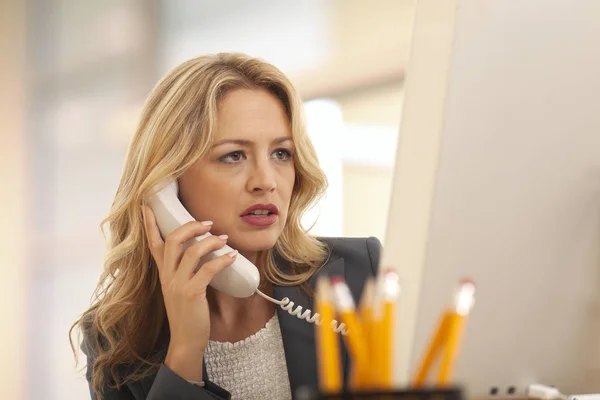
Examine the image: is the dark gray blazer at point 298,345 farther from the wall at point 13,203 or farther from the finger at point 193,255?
the wall at point 13,203

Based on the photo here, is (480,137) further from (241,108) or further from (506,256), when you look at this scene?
(241,108)

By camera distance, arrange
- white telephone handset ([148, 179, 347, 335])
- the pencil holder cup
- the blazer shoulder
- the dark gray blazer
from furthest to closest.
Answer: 1. the blazer shoulder
2. white telephone handset ([148, 179, 347, 335])
3. the dark gray blazer
4. the pencil holder cup

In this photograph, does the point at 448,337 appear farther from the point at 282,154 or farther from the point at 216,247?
the point at 282,154

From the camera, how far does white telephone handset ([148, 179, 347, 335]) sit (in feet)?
4.20

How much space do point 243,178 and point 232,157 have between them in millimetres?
53

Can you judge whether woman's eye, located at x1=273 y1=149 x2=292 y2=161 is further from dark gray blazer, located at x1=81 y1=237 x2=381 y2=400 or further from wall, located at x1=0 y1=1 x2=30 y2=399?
wall, located at x1=0 y1=1 x2=30 y2=399

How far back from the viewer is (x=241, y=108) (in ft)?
4.42

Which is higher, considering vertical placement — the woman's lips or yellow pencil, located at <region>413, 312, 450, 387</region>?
the woman's lips

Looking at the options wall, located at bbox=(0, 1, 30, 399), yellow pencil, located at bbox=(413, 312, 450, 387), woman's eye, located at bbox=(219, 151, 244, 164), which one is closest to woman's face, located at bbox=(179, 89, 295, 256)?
woman's eye, located at bbox=(219, 151, 244, 164)

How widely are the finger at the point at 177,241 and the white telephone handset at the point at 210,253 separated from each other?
0.02 meters

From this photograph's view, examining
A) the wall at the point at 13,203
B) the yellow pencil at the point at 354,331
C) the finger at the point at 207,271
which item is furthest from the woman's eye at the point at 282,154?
the wall at the point at 13,203

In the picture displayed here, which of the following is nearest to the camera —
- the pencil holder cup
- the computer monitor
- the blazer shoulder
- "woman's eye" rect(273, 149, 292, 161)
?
the pencil holder cup

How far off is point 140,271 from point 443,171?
0.98 m

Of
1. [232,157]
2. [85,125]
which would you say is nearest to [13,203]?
[85,125]
